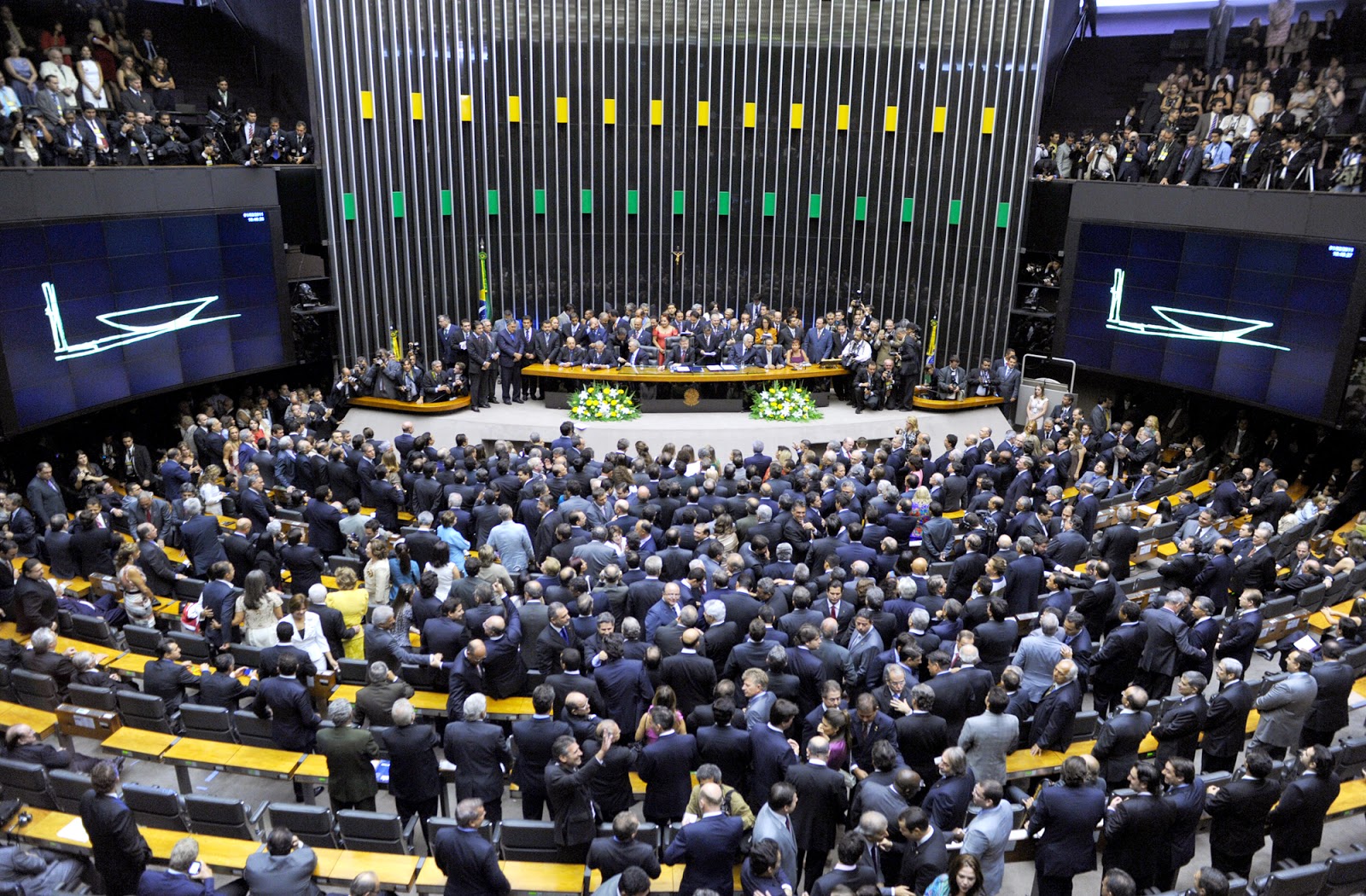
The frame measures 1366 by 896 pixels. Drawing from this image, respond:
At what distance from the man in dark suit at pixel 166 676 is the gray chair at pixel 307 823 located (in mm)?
1661

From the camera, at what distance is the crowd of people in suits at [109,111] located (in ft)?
39.9

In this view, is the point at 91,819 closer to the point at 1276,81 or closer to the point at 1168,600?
the point at 1168,600

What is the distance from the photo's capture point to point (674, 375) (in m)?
15.6

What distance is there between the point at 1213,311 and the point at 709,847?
13125 mm

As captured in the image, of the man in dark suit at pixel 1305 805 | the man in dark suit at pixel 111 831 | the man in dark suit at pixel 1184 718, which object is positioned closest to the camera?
the man in dark suit at pixel 111 831

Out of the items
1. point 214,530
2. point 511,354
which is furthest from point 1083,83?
point 214,530

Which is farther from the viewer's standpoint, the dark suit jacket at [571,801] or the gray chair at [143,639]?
the gray chair at [143,639]

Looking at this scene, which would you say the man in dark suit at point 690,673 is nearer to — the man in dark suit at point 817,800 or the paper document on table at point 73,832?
the man in dark suit at point 817,800

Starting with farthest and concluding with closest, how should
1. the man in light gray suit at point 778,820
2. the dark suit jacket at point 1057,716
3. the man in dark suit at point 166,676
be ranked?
the man in dark suit at point 166,676 → the dark suit jacket at point 1057,716 → the man in light gray suit at point 778,820

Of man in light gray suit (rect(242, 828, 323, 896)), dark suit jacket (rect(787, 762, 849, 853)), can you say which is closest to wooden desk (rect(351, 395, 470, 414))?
man in light gray suit (rect(242, 828, 323, 896))

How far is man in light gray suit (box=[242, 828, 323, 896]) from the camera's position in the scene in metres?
5.16

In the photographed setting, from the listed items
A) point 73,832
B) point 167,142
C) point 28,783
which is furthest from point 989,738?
point 167,142

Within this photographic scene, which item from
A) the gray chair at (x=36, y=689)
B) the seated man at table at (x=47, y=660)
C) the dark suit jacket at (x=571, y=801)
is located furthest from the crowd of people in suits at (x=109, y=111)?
the dark suit jacket at (x=571, y=801)

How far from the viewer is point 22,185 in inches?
460
